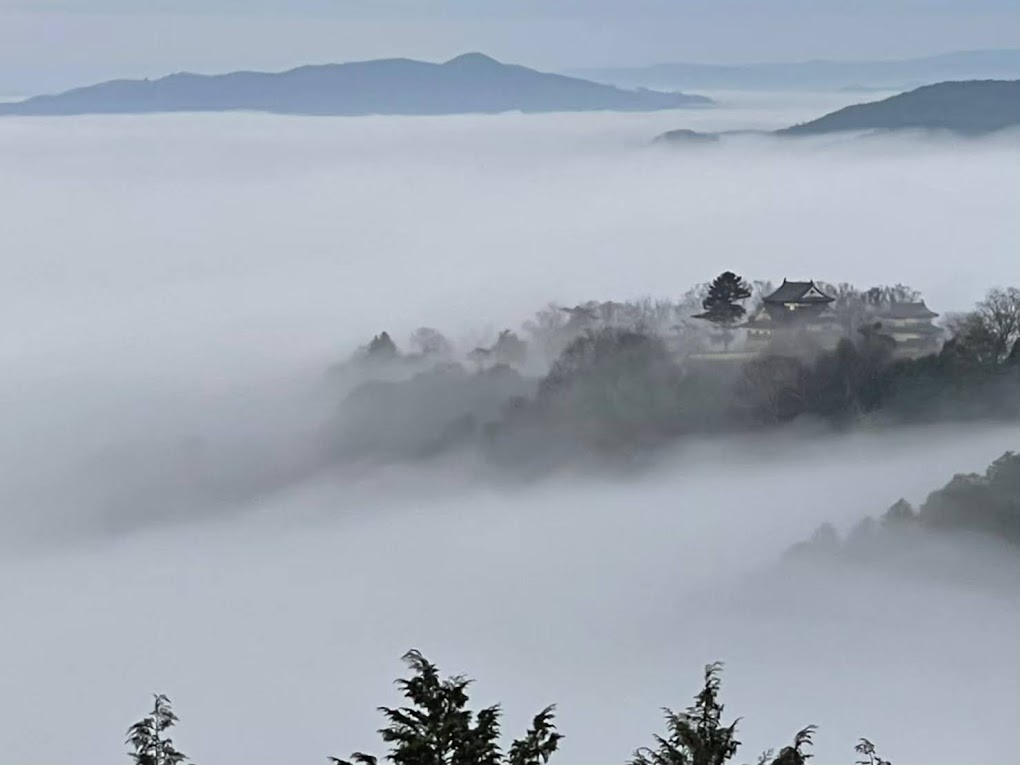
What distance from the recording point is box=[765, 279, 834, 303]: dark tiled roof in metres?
37.4

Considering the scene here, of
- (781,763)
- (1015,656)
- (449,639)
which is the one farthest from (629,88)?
(781,763)

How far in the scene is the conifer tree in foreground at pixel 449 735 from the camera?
4160mm

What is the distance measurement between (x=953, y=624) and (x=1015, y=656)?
2190 mm

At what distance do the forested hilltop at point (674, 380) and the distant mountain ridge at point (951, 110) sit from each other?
34.4ft

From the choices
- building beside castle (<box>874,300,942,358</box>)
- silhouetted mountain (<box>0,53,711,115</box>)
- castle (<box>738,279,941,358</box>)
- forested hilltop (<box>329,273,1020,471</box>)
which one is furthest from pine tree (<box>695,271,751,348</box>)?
silhouetted mountain (<box>0,53,711,115</box>)

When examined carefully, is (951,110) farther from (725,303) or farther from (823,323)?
(823,323)

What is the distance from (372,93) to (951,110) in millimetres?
21796

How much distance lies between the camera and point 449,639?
34875 millimetres

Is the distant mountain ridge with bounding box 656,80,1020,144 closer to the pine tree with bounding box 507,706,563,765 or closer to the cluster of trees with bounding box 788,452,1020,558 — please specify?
the cluster of trees with bounding box 788,452,1020,558

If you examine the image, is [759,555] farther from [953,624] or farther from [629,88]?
[629,88]

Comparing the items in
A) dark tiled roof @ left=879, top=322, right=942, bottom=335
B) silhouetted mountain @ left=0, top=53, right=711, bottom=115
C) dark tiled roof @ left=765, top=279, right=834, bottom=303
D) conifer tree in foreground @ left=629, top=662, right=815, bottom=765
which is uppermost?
silhouetted mountain @ left=0, top=53, right=711, bottom=115

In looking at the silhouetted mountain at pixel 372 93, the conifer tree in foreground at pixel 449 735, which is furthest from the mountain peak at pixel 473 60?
the conifer tree in foreground at pixel 449 735

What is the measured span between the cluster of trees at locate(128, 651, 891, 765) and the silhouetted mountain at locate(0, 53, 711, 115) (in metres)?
56.0

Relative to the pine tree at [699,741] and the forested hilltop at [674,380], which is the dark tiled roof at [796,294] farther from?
the pine tree at [699,741]
